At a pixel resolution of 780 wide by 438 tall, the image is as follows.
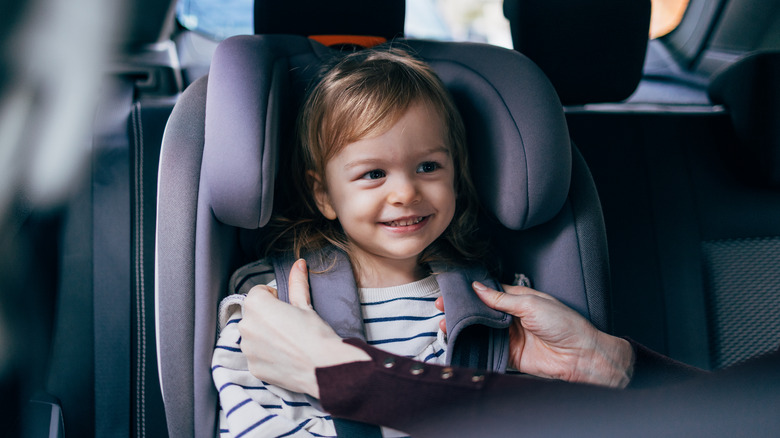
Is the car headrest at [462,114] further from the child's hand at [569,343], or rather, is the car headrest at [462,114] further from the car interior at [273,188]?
the child's hand at [569,343]

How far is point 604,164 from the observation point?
1646mm

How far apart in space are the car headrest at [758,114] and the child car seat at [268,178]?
71 cm

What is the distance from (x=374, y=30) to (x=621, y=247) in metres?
0.87

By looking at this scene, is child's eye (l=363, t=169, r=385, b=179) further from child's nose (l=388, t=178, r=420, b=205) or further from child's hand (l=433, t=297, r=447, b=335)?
child's hand (l=433, t=297, r=447, b=335)

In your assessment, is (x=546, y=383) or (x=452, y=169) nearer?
(x=546, y=383)

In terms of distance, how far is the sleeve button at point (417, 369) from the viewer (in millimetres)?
776

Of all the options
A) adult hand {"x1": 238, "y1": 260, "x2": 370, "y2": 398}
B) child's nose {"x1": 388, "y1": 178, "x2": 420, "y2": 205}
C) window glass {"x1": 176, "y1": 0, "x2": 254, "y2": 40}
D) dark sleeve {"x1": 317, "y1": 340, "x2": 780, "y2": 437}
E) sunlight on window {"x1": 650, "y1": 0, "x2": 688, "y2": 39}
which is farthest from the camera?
sunlight on window {"x1": 650, "y1": 0, "x2": 688, "y2": 39}

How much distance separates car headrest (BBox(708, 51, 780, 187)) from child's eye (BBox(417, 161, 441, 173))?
1004 mm

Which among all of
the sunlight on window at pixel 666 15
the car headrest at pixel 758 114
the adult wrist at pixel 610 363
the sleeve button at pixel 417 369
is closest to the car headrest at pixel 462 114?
the adult wrist at pixel 610 363

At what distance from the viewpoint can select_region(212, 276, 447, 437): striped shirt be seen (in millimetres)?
969

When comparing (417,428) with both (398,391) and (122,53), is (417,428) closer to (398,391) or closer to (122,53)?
(398,391)

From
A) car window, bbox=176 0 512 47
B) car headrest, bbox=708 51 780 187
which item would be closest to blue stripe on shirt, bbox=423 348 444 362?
car headrest, bbox=708 51 780 187

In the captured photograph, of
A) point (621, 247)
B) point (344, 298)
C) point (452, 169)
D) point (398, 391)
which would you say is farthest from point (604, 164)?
point (398, 391)

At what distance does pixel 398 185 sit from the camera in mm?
1082
